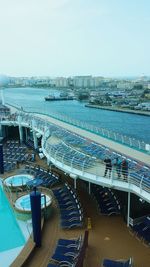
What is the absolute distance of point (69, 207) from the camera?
1112cm

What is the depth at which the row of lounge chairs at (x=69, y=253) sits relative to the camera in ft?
25.6

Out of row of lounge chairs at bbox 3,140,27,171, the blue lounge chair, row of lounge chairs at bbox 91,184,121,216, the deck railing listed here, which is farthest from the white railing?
row of lounge chairs at bbox 3,140,27,171

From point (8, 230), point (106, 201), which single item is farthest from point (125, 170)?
point (8, 230)

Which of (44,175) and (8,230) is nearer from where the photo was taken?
(8,230)

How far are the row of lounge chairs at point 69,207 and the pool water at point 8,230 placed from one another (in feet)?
5.76

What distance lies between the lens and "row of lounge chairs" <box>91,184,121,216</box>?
36.3 feet

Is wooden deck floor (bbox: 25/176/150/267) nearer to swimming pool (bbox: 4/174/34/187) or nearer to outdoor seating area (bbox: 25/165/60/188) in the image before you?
outdoor seating area (bbox: 25/165/60/188)

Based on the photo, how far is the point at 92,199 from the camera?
1238cm

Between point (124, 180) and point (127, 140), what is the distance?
650 centimetres

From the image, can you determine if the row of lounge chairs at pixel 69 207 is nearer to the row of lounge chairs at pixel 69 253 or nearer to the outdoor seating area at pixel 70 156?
the row of lounge chairs at pixel 69 253

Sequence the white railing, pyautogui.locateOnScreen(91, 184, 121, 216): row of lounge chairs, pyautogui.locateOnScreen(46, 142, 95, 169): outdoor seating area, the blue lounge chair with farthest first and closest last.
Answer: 1. pyautogui.locateOnScreen(46, 142, 95, 169): outdoor seating area
2. pyautogui.locateOnScreen(91, 184, 121, 216): row of lounge chairs
3. the white railing
4. the blue lounge chair

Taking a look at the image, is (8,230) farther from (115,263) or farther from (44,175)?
(115,263)

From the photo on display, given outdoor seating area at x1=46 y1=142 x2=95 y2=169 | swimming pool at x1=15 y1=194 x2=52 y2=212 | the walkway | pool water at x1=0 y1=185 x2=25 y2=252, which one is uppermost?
outdoor seating area at x1=46 y1=142 x2=95 y2=169

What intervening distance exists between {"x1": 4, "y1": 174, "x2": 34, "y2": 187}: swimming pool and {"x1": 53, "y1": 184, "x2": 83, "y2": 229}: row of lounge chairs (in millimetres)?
2101
